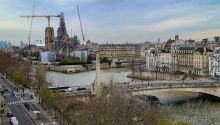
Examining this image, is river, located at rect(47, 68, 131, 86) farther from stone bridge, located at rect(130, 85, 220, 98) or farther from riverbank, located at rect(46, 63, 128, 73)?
riverbank, located at rect(46, 63, 128, 73)

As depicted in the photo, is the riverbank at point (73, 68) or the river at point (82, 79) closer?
the river at point (82, 79)

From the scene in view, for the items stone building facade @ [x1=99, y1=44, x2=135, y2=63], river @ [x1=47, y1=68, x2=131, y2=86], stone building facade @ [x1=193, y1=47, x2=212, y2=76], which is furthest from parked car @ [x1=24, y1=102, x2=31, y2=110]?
stone building facade @ [x1=99, y1=44, x2=135, y2=63]

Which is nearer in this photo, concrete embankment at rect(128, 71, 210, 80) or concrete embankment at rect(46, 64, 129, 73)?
concrete embankment at rect(128, 71, 210, 80)

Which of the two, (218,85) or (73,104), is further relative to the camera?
(218,85)

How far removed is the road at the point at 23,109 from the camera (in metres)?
25.3

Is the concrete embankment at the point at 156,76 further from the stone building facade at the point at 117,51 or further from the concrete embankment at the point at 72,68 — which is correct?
the stone building facade at the point at 117,51

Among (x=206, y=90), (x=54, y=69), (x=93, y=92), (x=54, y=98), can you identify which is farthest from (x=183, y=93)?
(x=54, y=69)

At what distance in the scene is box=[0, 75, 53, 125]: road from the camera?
25.3 metres

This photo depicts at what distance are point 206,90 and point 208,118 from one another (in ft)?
36.7

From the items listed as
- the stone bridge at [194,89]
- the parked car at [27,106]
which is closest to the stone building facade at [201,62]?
the stone bridge at [194,89]

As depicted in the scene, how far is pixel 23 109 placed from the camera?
29.9 metres

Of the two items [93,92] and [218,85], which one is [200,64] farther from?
[93,92]

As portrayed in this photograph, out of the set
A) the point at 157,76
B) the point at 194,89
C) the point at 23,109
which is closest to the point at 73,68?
the point at 157,76

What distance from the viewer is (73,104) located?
2823 centimetres
